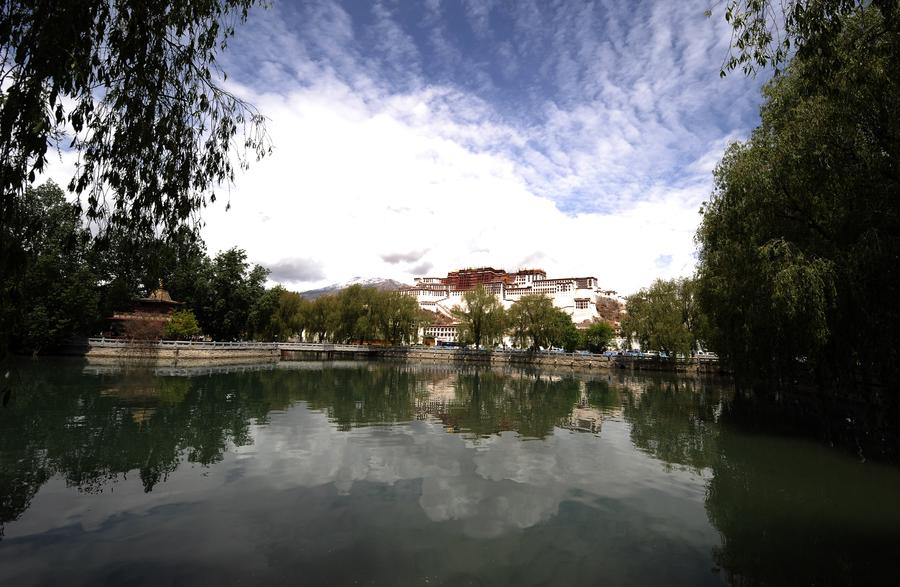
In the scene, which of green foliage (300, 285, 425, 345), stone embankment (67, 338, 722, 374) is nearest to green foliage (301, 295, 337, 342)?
green foliage (300, 285, 425, 345)

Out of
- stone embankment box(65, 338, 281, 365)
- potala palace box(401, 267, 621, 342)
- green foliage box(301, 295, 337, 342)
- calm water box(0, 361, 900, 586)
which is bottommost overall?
calm water box(0, 361, 900, 586)

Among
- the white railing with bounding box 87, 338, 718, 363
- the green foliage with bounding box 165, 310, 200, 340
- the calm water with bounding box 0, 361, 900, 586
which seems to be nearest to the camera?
the calm water with bounding box 0, 361, 900, 586

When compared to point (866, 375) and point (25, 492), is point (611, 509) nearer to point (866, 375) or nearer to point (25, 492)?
point (866, 375)

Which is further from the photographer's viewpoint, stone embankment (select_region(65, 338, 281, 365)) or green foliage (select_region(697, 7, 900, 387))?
stone embankment (select_region(65, 338, 281, 365))

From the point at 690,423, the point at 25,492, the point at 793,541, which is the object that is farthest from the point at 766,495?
the point at 25,492

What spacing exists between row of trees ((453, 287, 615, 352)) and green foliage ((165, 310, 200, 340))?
29836mm

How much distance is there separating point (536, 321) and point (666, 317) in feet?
54.8

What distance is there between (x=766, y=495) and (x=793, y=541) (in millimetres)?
2752

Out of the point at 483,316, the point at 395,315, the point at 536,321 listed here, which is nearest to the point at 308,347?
the point at 395,315

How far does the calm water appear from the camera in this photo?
6.61 m

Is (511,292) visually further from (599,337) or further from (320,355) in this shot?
(320,355)

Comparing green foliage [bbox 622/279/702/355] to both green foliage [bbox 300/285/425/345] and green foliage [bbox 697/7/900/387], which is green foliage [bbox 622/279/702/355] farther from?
green foliage [bbox 697/7/900/387]

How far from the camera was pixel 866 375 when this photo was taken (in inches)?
490

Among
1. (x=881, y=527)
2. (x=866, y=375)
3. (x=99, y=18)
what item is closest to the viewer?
(x=99, y=18)
